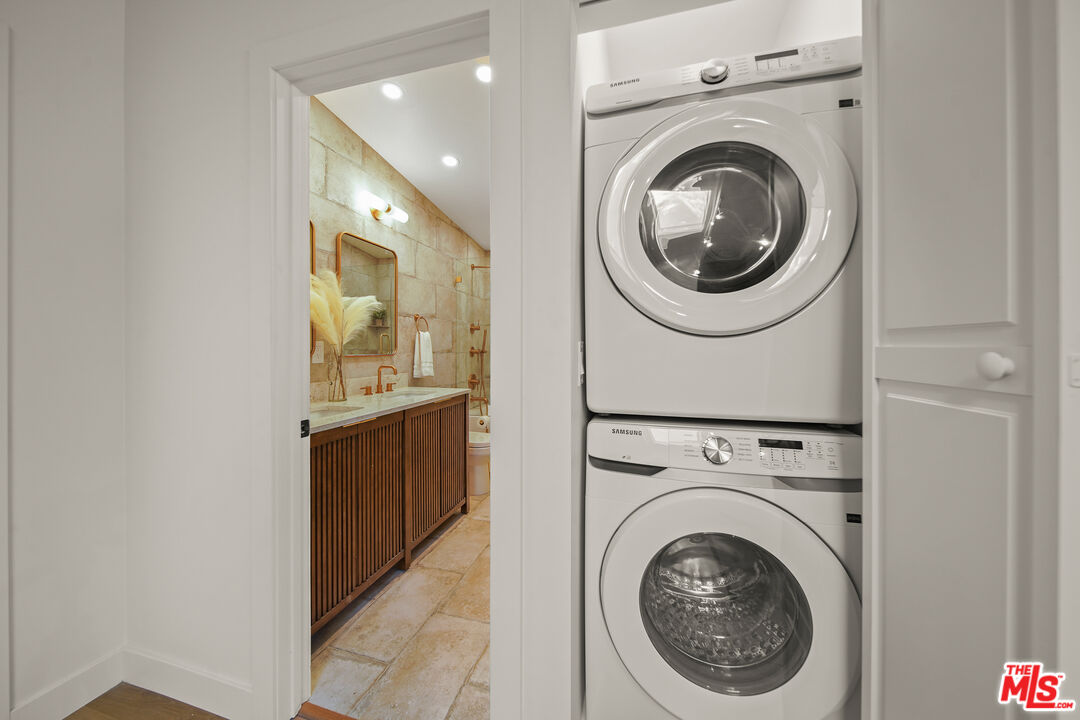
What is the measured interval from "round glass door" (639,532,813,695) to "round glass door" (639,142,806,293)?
2.15 feet

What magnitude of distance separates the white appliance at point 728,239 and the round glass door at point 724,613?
0.35 meters

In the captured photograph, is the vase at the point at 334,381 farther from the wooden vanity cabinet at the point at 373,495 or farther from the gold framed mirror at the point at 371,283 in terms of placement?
the wooden vanity cabinet at the point at 373,495

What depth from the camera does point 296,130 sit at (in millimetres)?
1342

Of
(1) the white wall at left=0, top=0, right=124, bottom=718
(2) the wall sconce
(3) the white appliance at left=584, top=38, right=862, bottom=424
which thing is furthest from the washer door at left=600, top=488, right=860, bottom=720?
(2) the wall sconce

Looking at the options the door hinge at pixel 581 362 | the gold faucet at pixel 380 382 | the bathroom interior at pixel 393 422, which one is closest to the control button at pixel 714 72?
the door hinge at pixel 581 362

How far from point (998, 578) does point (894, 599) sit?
0.91 feet

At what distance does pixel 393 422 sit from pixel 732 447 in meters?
1.52

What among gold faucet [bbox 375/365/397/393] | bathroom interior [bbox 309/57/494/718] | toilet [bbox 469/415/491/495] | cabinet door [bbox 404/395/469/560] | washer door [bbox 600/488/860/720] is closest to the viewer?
washer door [bbox 600/488/860/720]

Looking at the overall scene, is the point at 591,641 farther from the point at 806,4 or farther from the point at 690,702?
the point at 806,4

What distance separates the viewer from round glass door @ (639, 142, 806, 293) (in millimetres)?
1032

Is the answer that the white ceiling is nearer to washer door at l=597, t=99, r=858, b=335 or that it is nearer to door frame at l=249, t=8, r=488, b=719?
door frame at l=249, t=8, r=488, b=719

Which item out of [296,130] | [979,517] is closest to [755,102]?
[979,517]

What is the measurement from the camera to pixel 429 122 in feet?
8.54

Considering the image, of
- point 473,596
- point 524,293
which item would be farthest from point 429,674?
point 524,293
